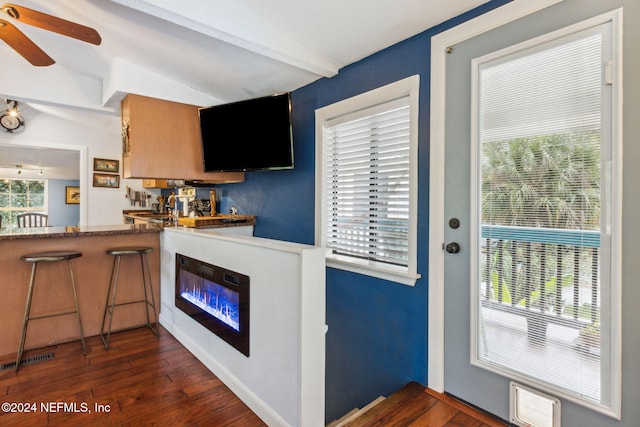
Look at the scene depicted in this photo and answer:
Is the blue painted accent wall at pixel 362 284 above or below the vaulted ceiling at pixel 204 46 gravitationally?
below

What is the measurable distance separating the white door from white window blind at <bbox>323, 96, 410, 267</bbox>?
0.36 m

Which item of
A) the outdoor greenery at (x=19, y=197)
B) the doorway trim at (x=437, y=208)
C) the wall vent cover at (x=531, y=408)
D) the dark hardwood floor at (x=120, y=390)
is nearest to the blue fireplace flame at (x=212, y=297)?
the dark hardwood floor at (x=120, y=390)

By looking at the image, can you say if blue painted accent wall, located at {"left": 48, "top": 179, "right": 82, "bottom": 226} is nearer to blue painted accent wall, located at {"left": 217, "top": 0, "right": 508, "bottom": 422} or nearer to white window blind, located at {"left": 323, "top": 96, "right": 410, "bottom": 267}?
blue painted accent wall, located at {"left": 217, "top": 0, "right": 508, "bottom": 422}

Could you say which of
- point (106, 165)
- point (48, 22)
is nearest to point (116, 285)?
point (48, 22)

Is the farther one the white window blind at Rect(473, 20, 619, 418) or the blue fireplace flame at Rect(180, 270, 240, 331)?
the blue fireplace flame at Rect(180, 270, 240, 331)

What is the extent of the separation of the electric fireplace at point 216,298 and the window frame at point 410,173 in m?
0.83

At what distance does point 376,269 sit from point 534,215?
3.33 feet

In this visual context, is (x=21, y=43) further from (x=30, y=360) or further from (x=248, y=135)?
(x=30, y=360)

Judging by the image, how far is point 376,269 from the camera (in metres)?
2.28

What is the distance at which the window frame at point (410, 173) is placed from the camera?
80.6 inches

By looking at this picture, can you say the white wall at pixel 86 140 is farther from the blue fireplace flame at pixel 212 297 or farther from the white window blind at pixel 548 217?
the white window blind at pixel 548 217

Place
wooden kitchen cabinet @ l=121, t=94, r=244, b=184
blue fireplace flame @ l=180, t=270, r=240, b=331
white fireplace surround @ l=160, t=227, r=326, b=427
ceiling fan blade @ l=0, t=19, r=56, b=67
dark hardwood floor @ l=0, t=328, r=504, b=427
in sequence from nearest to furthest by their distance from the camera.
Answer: white fireplace surround @ l=160, t=227, r=326, b=427
dark hardwood floor @ l=0, t=328, r=504, b=427
ceiling fan blade @ l=0, t=19, r=56, b=67
blue fireplace flame @ l=180, t=270, r=240, b=331
wooden kitchen cabinet @ l=121, t=94, r=244, b=184

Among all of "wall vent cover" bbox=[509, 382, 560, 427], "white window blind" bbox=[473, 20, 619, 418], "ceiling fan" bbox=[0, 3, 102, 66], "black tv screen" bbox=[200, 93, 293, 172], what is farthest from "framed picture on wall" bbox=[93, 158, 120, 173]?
"wall vent cover" bbox=[509, 382, 560, 427]

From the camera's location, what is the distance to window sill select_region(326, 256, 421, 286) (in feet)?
6.82
